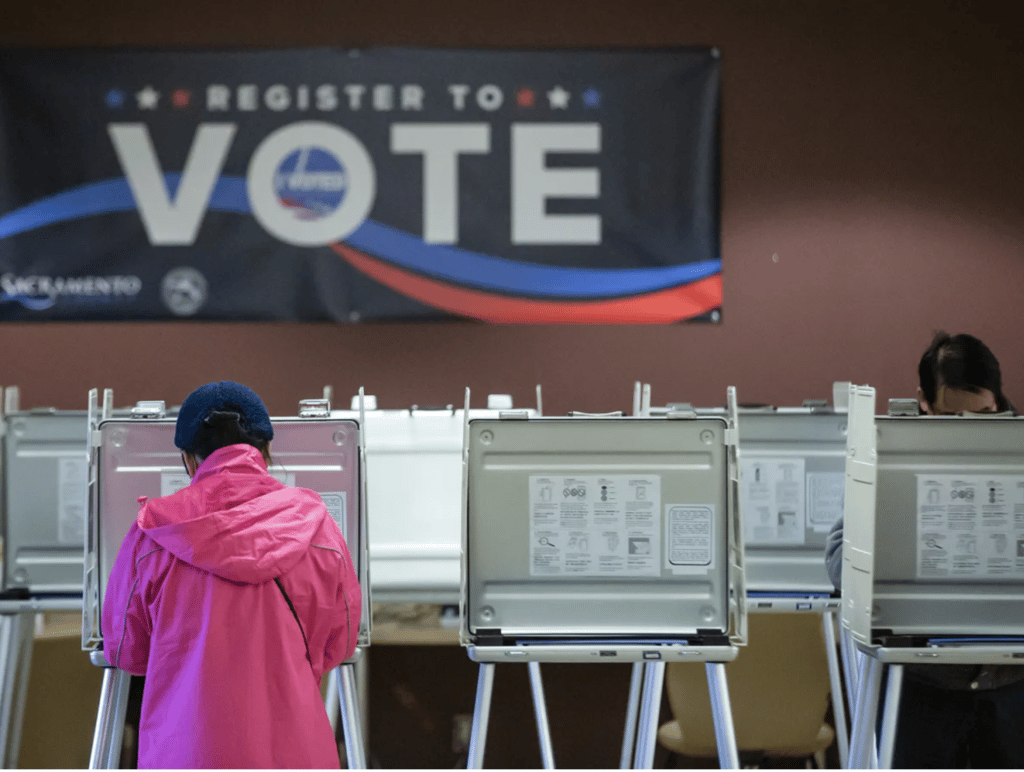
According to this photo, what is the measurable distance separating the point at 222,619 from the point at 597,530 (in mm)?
727

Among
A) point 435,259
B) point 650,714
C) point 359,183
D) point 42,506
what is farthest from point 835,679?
point 359,183

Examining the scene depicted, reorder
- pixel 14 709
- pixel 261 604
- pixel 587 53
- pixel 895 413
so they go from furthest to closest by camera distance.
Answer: pixel 587 53 → pixel 14 709 → pixel 895 413 → pixel 261 604

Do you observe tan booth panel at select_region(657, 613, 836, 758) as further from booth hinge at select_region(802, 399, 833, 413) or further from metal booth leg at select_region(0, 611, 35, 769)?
metal booth leg at select_region(0, 611, 35, 769)

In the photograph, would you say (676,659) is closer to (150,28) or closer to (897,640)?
(897,640)

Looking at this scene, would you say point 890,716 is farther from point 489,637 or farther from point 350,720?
point 350,720

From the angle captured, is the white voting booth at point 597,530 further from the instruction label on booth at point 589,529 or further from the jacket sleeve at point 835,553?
the jacket sleeve at point 835,553

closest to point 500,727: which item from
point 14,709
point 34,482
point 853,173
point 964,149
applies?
point 14,709

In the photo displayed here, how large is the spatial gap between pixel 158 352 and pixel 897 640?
3.12 metres

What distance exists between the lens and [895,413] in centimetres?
200

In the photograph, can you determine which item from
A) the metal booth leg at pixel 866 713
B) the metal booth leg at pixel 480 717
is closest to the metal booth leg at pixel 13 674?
the metal booth leg at pixel 480 717

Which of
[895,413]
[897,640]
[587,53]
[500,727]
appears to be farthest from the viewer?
[587,53]

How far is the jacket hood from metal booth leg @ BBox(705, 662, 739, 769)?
86 cm

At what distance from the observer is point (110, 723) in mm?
1870

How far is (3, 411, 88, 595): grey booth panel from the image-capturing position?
92.1 inches
